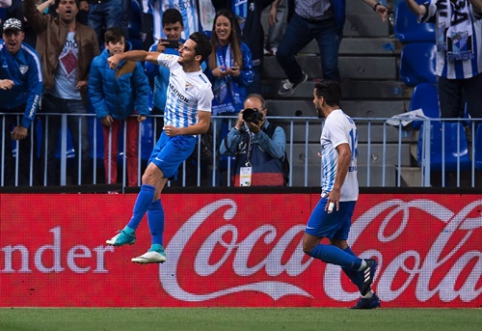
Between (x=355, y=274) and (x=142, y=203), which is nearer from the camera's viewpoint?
(x=142, y=203)

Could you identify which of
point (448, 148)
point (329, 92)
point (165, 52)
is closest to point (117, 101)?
point (165, 52)

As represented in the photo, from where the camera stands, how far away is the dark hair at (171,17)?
538 inches

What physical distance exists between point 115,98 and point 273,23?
3259 millimetres

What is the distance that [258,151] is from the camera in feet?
42.4

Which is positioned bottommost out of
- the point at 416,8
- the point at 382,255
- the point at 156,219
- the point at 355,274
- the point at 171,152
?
the point at 355,274

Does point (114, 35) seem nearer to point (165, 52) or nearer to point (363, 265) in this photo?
point (165, 52)

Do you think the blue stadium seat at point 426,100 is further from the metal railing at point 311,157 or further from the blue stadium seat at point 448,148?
the blue stadium seat at point 448,148

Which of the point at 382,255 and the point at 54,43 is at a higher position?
the point at 54,43

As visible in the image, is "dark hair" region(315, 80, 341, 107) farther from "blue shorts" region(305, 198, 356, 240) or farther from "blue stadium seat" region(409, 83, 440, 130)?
"blue stadium seat" region(409, 83, 440, 130)

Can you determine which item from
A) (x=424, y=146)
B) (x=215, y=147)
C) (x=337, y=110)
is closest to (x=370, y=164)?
(x=424, y=146)

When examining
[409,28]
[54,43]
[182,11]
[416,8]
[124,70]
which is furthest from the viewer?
[409,28]

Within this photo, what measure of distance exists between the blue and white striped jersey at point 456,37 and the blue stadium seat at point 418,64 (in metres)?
1.32

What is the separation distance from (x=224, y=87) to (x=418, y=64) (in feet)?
10.4

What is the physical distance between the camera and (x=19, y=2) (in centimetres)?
1433
